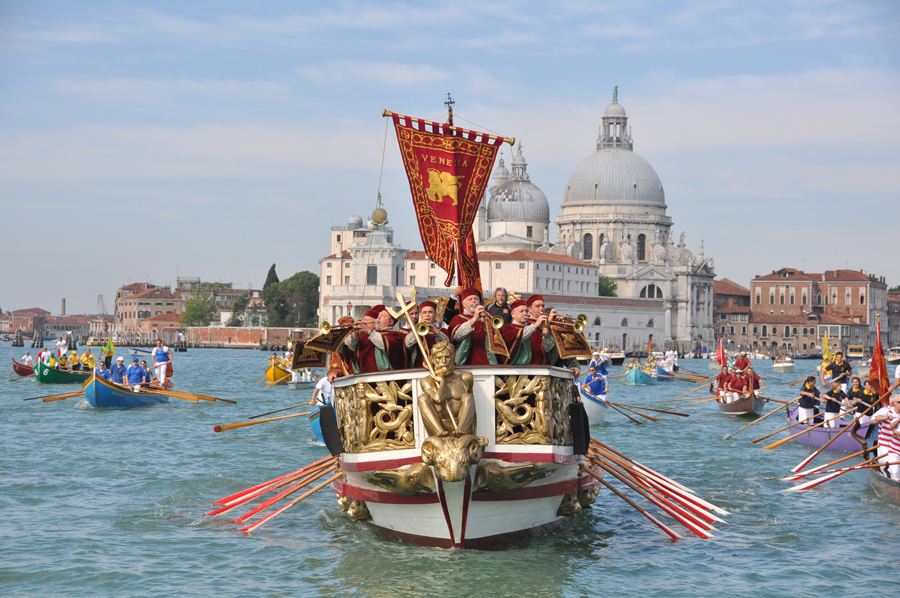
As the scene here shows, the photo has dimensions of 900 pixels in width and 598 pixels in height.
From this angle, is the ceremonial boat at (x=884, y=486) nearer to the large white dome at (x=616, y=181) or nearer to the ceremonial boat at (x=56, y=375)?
the ceremonial boat at (x=56, y=375)

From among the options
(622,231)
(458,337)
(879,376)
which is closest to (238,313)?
(622,231)

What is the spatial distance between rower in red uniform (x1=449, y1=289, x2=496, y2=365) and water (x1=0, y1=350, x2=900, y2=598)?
143 centimetres

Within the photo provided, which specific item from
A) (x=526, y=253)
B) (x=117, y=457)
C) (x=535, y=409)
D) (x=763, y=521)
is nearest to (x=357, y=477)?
(x=535, y=409)

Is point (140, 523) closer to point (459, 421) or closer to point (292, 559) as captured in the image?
point (292, 559)

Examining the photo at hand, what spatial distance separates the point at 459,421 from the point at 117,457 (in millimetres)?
8290

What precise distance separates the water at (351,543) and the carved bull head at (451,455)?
35.4 inches

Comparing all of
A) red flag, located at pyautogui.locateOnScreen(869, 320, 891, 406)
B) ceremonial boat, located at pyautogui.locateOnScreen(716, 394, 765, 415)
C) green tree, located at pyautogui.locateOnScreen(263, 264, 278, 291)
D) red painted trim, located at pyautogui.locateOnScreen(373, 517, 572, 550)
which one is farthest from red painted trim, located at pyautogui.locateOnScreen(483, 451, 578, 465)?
green tree, located at pyautogui.locateOnScreen(263, 264, 278, 291)

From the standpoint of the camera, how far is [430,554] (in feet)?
27.5

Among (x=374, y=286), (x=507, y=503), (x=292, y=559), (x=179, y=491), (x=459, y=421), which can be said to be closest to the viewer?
(x=459, y=421)

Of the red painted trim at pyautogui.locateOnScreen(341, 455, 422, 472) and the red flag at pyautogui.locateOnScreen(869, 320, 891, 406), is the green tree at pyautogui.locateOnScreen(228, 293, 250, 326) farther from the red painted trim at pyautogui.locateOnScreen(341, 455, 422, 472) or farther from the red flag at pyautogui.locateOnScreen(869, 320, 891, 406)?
the red painted trim at pyautogui.locateOnScreen(341, 455, 422, 472)

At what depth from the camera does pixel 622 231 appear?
94812 mm

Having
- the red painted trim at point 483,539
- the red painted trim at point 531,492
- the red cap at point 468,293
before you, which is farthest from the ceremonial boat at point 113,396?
the red painted trim at point 531,492

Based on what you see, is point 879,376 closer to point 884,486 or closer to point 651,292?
point 884,486

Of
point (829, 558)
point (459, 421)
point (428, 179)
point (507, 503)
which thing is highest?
point (428, 179)
